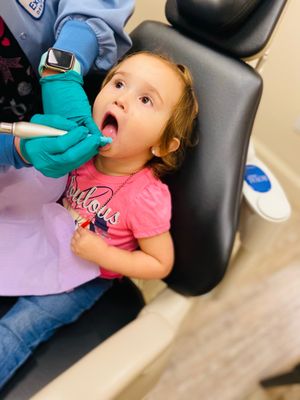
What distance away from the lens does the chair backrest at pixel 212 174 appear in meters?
0.79

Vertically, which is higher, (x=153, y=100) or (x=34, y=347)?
(x=153, y=100)

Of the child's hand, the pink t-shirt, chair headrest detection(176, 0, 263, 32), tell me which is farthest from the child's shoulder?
chair headrest detection(176, 0, 263, 32)

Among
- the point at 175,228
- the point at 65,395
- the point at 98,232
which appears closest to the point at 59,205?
the point at 98,232

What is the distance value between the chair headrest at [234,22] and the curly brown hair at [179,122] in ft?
0.30

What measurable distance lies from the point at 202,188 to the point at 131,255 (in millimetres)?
203

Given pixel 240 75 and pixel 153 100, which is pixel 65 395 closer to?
pixel 153 100

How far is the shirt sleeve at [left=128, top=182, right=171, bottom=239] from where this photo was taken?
80 centimetres

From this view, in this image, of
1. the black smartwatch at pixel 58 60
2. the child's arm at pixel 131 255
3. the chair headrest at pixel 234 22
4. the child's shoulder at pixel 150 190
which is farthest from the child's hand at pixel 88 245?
the chair headrest at pixel 234 22

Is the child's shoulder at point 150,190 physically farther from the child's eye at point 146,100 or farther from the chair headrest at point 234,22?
the chair headrest at point 234,22

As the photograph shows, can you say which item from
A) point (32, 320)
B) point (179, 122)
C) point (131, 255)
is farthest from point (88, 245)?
point (179, 122)

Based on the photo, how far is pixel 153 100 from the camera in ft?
2.53

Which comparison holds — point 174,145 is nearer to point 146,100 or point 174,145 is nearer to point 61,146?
point 146,100

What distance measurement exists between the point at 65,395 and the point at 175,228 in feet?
1.24

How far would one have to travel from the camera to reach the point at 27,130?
610 millimetres
